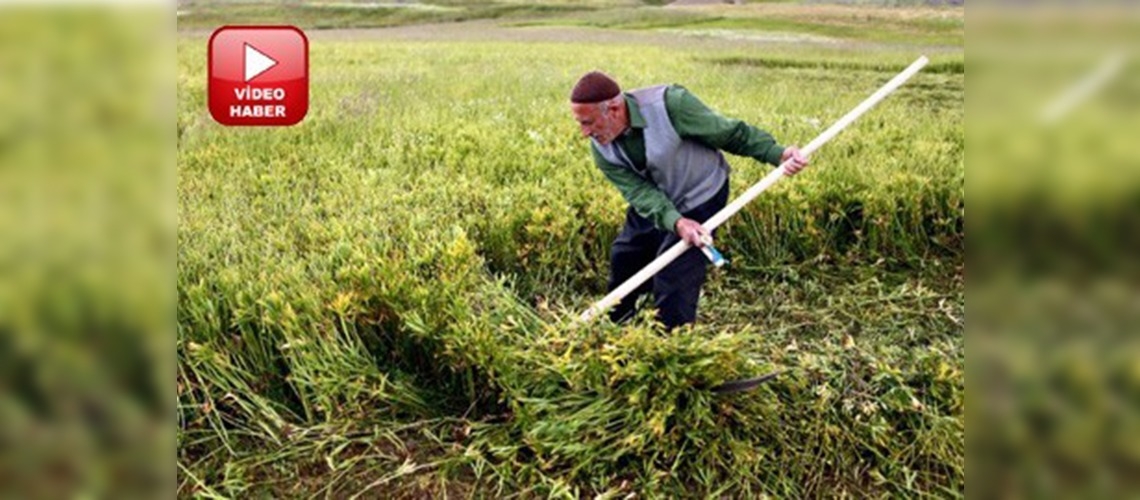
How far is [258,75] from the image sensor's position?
105 inches

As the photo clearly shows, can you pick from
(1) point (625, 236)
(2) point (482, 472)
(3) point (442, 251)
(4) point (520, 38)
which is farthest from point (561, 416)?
(4) point (520, 38)

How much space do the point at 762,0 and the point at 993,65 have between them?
9.20ft

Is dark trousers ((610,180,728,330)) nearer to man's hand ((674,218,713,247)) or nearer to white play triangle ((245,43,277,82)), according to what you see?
man's hand ((674,218,713,247))

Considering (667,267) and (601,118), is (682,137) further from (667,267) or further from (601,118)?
(667,267)

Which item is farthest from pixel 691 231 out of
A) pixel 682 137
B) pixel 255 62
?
pixel 255 62

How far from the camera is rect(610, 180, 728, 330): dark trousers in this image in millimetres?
2920

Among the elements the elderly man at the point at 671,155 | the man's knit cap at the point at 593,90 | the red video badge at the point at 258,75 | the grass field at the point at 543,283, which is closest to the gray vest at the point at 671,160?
the elderly man at the point at 671,155

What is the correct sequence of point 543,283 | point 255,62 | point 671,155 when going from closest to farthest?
point 255,62 → point 671,155 → point 543,283

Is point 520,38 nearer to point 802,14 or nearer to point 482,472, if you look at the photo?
point 802,14

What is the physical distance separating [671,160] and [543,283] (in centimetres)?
85

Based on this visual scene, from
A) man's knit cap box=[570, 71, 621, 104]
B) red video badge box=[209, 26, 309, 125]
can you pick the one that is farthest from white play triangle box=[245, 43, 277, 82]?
man's knit cap box=[570, 71, 621, 104]

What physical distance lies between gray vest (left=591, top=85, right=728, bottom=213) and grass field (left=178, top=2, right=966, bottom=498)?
46 cm

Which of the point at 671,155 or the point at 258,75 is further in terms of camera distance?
the point at 671,155

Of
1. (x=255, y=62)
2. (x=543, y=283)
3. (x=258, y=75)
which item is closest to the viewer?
(x=255, y=62)
